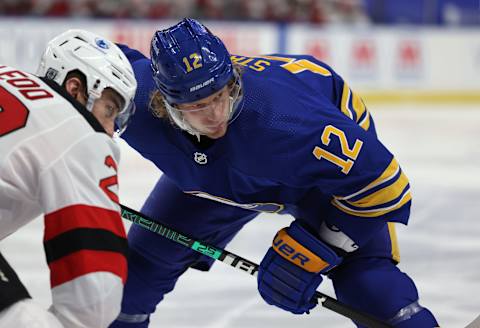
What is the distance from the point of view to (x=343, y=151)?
227 centimetres

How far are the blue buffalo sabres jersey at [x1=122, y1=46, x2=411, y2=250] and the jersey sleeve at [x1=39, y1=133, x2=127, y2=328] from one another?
2.49 feet

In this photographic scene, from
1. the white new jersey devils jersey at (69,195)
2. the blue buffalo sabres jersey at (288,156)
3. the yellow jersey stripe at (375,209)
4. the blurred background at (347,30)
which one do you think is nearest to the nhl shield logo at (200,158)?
the blue buffalo sabres jersey at (288,156)

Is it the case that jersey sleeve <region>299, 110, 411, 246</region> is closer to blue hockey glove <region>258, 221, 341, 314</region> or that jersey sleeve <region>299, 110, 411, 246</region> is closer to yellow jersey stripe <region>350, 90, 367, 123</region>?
blue hockey glove <region>258, 221, 341, 314</region>

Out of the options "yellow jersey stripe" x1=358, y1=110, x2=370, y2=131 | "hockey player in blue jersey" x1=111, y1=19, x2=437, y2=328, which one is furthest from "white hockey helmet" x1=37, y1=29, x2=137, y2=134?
"yellow jersey stripe" x1=358, y1=110, x2=370, y2=131

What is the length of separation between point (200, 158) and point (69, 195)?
87 cm

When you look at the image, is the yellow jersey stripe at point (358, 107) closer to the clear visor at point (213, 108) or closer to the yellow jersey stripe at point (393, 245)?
the yellow jersey stripe at point (393, 245)

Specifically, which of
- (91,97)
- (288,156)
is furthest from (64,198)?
(288,156)

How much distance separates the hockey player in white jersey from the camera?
159cm

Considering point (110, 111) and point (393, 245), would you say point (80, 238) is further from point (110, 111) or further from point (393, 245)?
point (393, 245)

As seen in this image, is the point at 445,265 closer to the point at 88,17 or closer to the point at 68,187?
the point at 68,187

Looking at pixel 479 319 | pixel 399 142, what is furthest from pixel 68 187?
pixel 399 142

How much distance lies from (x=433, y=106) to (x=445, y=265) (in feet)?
19.3

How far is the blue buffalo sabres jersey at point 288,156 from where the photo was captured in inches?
90.6

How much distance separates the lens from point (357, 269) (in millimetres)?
2525
